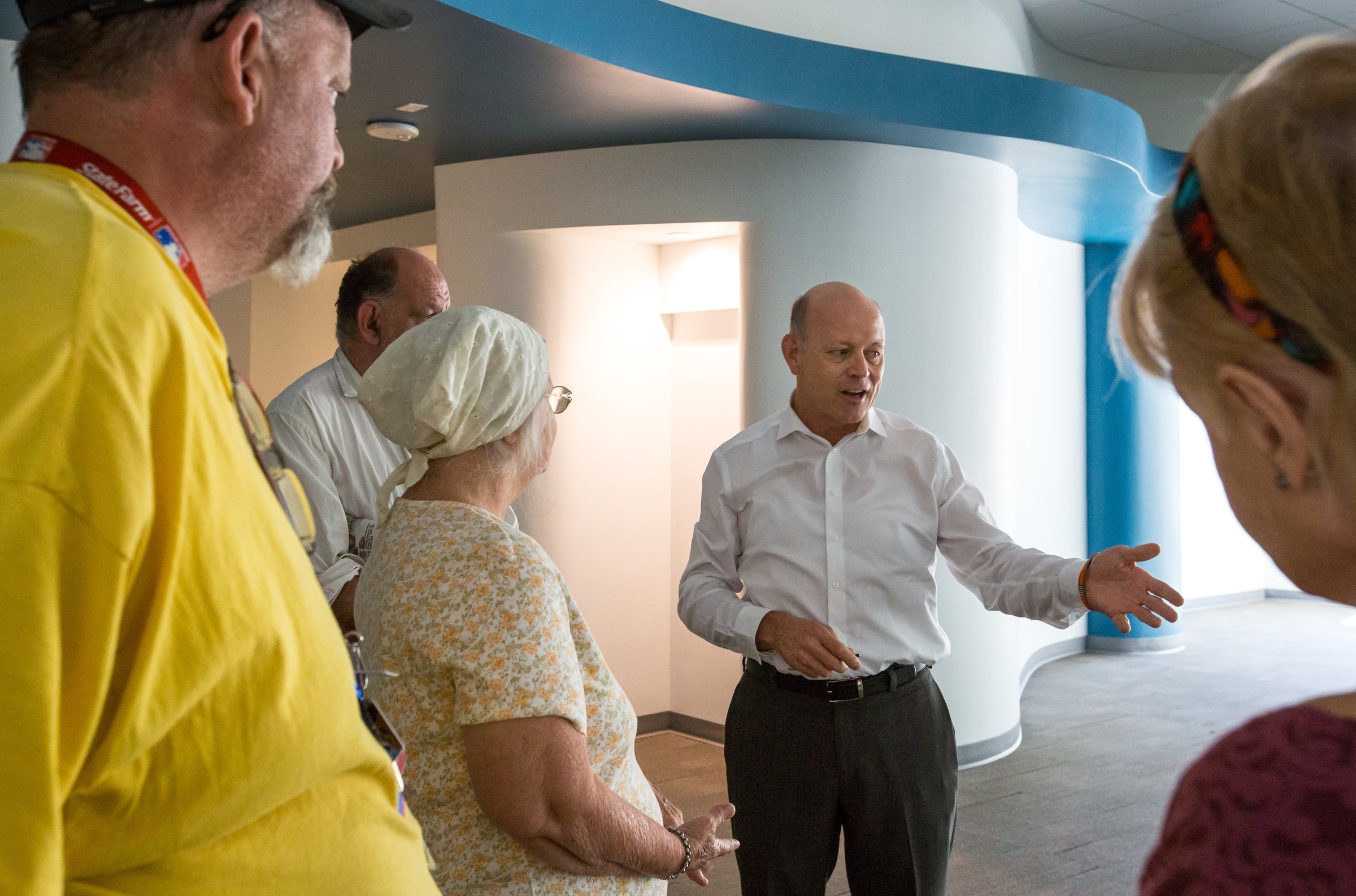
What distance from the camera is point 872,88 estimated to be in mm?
4730

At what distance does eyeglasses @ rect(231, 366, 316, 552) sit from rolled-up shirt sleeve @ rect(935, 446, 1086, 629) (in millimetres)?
1933

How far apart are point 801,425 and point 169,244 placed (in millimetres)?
2189

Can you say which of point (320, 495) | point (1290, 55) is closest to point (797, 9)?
point (320, 495)

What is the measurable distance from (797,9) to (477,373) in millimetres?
4202

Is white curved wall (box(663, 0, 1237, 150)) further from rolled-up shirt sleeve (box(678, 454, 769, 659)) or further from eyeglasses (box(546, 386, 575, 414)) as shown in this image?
eyeglasses (box(546, 386, 575, 414))

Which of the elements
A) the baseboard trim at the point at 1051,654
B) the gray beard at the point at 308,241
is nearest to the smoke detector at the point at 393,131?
the gray beard at the point at 308,241

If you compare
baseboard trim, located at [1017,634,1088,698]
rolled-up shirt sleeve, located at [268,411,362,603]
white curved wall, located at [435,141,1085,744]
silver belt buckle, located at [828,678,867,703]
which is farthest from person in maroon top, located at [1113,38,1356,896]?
baseboard trim, located at [1017,634,1088,698]

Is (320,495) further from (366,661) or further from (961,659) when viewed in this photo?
(961,659)

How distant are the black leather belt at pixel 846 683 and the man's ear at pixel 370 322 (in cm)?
132

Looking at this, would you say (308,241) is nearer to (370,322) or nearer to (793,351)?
(370,322)

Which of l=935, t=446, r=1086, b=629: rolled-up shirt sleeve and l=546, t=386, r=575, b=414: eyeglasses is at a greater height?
l=546, t=386, r=575, b=414: eyeglasses

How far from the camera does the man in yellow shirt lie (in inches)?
24.7

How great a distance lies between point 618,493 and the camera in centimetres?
573

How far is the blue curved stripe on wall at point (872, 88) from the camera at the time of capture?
393cm
